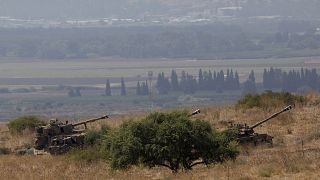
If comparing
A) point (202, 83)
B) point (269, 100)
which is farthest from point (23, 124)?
point (202, 83)

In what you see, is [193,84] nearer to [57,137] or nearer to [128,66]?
[128,66]

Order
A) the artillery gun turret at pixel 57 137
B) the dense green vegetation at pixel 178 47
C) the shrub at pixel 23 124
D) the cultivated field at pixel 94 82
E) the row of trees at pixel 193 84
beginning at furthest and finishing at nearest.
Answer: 1. the dense green vegetation at pixel 178 47
2. the row of trees at pixel 193 84
3. the cultivated field at pixel 94 82
4. the shrub at pixel 23 124
5. the artillery gun turret at pixel 57 137

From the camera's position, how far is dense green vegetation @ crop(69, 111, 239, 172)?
2319 cm

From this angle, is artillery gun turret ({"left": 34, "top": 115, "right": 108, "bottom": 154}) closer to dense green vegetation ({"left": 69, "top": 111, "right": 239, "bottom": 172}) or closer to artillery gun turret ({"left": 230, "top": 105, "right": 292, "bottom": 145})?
artillery gun turret ({"left": 230, "top": 105, "right": 292, "bottom": 145})

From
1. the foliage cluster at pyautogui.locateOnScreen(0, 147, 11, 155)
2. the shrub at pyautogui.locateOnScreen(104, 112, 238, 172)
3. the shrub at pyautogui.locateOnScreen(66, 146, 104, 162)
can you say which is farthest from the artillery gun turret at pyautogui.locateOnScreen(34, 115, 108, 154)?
the shrub at pyautogui.locateOnScreen(104, 112, 238, 172)

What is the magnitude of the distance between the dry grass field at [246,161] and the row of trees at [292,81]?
188ft

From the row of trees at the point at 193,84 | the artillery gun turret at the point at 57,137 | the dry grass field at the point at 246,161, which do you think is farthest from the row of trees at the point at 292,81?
the artillery gun turret at the point at 57,137

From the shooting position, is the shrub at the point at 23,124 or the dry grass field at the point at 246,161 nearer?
the dry grass field at the point at 246,161

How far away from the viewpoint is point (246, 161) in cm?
2441

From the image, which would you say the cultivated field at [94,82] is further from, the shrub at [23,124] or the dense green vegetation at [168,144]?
the dense green vegetation at [168,144]

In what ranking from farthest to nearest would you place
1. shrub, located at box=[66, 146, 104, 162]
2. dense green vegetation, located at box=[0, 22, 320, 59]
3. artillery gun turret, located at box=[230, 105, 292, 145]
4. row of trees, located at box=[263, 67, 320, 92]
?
dense green vegetation, located at box=[0, 22, 320, 59] < row of trees, located at box=[263, 67, 320, 92] < artillery gun turret, located at box=[230, 105, 292, 145] < shrub, located at box=[66, 146, 104, 162]

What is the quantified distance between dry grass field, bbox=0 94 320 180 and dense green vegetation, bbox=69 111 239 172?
34cm

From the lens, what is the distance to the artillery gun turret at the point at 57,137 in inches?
1224

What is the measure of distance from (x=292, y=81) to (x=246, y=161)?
73.4 m
